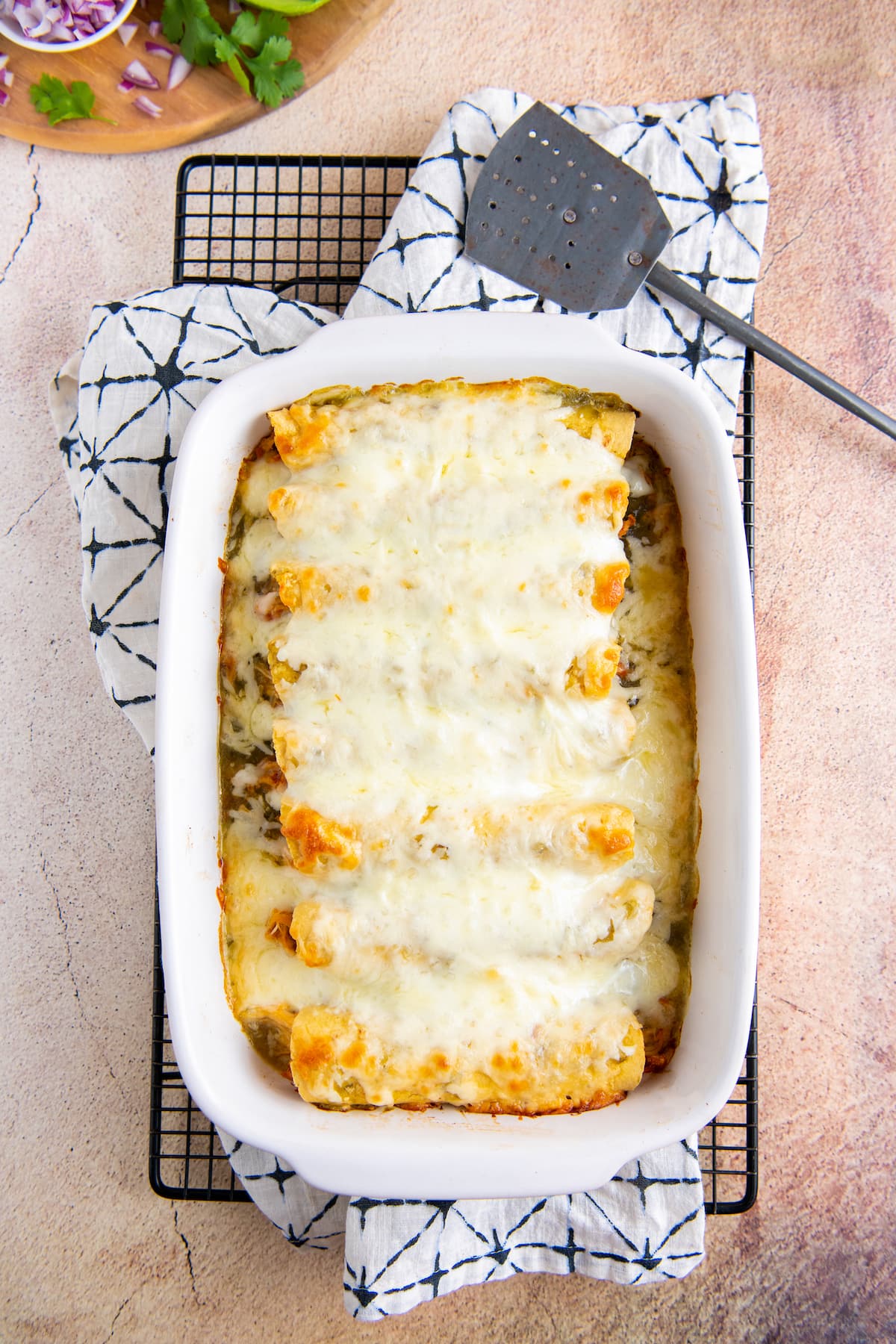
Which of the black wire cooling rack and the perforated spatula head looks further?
the black wire cooling rack

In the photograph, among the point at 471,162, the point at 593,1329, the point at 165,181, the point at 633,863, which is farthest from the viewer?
the point at 165,181

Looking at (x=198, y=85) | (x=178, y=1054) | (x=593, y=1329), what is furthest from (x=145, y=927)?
(x=198, y=85)

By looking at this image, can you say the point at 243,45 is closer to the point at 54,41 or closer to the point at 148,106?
the point at 148,106

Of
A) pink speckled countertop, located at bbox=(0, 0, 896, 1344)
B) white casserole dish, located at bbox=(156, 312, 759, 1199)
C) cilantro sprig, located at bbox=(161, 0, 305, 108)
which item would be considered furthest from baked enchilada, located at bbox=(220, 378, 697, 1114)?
cilantro sprig, located at bbox=(161, 0, 305, 108)

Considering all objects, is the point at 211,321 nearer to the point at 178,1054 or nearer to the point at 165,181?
the point at 165,181

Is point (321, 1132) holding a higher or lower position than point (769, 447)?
lower

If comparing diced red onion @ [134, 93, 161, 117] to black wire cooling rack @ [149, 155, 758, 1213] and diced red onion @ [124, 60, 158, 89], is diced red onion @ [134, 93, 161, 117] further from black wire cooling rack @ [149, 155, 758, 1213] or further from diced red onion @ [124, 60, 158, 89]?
black wire cooling rack @ [149, 155, 758, 1213]

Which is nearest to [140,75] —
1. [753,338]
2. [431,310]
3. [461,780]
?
[431,310]
